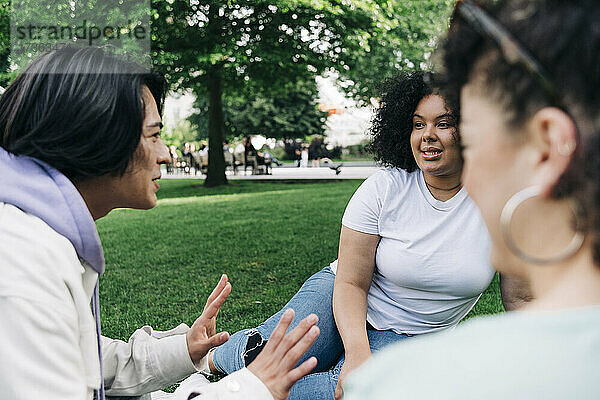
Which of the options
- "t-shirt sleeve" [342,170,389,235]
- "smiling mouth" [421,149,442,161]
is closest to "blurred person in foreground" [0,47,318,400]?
"t-shirt sleeve" [342,170,389,235]

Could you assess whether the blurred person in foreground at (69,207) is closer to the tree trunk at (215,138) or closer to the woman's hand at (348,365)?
the woman's hand at (348,365)

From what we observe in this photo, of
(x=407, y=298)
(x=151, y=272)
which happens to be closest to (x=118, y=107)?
(x=407, y=298)

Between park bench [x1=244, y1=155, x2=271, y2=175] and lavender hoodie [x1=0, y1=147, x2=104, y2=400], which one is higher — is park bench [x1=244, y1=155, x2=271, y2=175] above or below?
below

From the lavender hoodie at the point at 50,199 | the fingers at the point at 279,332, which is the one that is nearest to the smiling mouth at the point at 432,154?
the fingers at the point at 279,332

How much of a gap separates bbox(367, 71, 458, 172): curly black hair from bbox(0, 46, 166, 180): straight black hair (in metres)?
1.47

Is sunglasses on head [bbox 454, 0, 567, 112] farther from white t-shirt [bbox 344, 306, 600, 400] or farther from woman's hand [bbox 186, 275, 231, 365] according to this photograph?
woman's hand [bbox 186, 275, 231, 365]

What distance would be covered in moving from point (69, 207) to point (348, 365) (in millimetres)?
1402

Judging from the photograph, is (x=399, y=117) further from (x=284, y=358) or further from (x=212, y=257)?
(x=212, y=257)

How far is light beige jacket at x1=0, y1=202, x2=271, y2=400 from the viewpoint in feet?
4.12

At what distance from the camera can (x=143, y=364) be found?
2107mm

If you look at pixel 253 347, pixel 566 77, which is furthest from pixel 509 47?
pixel 253 347

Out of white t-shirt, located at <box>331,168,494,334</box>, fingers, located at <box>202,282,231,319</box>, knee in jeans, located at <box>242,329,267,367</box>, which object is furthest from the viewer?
knee in jeans, located at <box>242,329,267,367</box>

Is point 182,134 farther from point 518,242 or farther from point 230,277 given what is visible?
point 518,242

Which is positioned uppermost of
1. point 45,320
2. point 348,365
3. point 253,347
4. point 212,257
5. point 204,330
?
point 45,320
